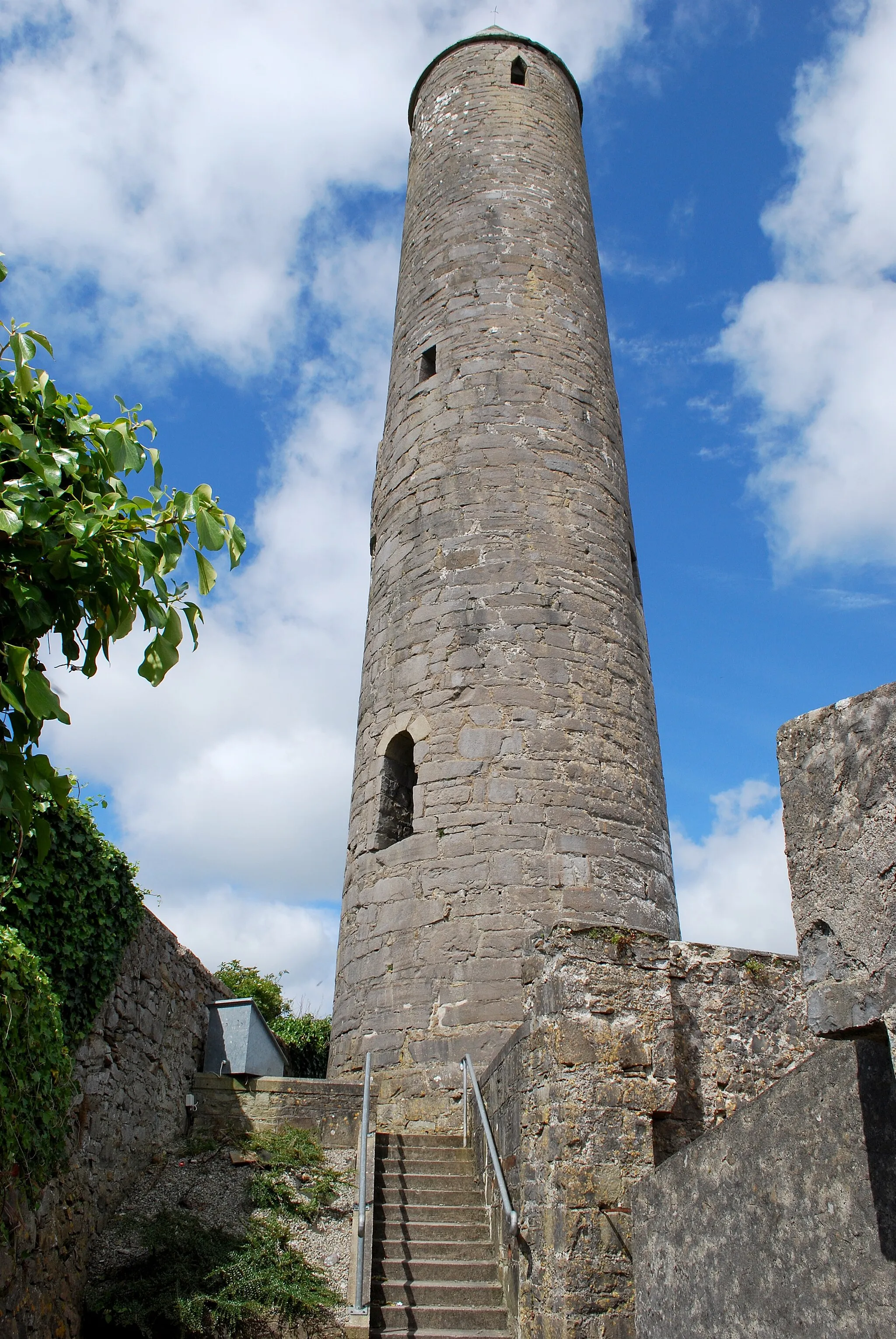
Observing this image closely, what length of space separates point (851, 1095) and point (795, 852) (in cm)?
49

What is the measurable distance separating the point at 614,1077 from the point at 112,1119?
424cm

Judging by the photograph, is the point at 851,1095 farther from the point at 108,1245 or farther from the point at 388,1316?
the point at 108,1245

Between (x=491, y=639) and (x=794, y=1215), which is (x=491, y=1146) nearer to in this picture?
(x=794, y=1215)

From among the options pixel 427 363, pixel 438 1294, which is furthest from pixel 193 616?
pixel 427 363

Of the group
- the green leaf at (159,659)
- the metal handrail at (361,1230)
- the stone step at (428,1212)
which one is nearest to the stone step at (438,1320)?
the metal handrail at (361,1230)

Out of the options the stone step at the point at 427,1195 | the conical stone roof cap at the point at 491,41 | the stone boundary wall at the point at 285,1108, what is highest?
the conical stone roof cap at the point at 491,41

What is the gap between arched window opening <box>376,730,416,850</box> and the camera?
9.15 metres

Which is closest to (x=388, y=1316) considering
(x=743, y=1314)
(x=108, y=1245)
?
(x=108, y=1245)

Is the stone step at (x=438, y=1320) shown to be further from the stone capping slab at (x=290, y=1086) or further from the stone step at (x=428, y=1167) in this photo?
the stone capping slab at (x=290, y=1086)

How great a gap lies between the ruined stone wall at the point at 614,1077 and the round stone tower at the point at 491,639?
275 cm

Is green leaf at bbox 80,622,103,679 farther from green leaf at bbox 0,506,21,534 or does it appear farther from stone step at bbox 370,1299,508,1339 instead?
stone step at bbox 370,1299,508,1339

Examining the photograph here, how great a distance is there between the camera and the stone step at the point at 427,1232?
5.75 metres

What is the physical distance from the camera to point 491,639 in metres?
9.05

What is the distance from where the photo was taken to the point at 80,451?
139 inches
